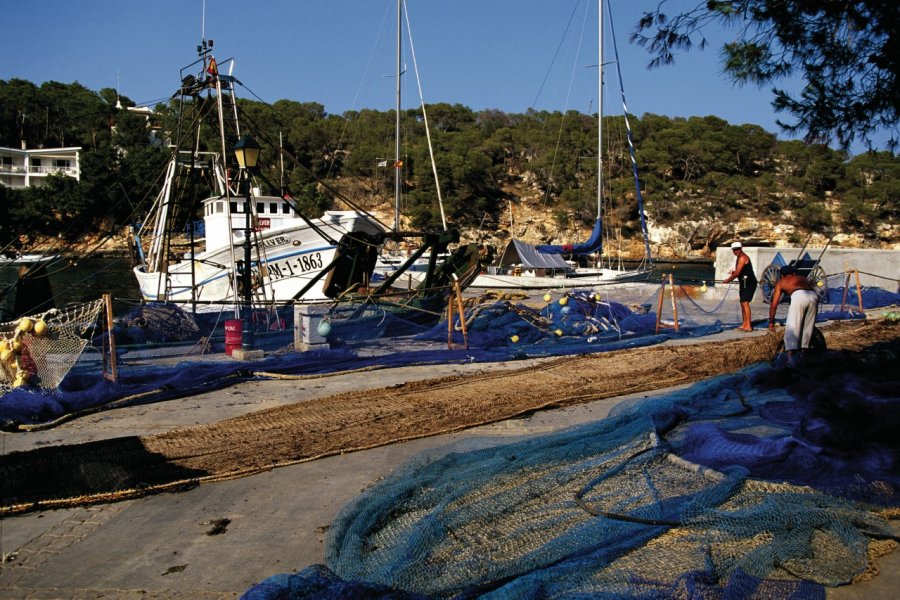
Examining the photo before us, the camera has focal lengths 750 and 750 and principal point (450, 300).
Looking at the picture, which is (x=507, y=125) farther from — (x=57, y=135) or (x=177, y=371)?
(x=177, y=371)

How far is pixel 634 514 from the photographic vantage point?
405 centimetres

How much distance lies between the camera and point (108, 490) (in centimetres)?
494

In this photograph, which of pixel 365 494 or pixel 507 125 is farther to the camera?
pixel 507 125

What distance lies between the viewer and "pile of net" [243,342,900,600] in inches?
130

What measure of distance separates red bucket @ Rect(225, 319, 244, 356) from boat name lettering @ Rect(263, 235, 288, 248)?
32.8 feet

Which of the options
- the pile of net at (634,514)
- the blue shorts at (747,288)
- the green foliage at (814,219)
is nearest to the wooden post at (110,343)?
the pile of net at (634,514)

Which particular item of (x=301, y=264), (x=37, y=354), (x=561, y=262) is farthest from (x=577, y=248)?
(x=37, y=354)

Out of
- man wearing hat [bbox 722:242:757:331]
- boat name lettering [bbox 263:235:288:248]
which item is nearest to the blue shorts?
man wearing hat [bbox 722:242:757:331]

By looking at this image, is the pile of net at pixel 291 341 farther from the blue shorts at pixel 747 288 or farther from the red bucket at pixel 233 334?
the blue shorts at pixel 747 288

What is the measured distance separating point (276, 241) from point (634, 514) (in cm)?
1730

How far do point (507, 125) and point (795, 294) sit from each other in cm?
8417

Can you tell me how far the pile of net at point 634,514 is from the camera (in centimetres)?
330

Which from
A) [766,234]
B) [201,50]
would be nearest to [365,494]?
[201,50]

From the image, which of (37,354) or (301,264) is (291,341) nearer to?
(37,354)
